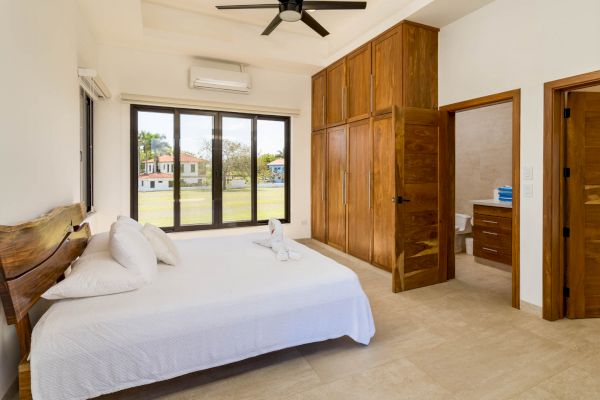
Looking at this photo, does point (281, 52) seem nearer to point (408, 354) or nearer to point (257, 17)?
point (257, 17)

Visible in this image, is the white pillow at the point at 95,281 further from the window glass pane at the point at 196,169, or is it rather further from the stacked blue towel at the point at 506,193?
the stacked blue towel at the point at 506,193

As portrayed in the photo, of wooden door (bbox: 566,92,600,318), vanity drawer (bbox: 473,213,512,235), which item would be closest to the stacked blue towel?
vanity drawer (bbox: 473,213,512,235)

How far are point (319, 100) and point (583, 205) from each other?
12.7 feet

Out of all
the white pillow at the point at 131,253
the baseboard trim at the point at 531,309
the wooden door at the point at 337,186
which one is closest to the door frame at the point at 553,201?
the baseboard trim at the point at 531,309

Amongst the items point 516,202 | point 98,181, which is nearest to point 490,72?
point 516,202

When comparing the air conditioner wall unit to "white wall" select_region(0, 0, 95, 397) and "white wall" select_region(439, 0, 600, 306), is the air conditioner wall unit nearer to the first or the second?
"white wall" select_region(0, 0, 95, 397)

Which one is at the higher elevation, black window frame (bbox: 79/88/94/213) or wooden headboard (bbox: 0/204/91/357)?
black window frame (bbox: 79/88/94/213)

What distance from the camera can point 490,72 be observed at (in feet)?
10.6

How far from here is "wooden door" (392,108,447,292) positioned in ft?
11.4

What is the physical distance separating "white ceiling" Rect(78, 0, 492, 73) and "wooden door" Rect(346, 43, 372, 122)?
0.61 feet

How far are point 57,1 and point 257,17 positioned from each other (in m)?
2.52

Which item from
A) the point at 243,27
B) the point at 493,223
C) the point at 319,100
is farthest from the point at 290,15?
the point at 493,223

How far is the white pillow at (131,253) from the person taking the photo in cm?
196

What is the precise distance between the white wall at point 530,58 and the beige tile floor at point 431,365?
54 centimetres
